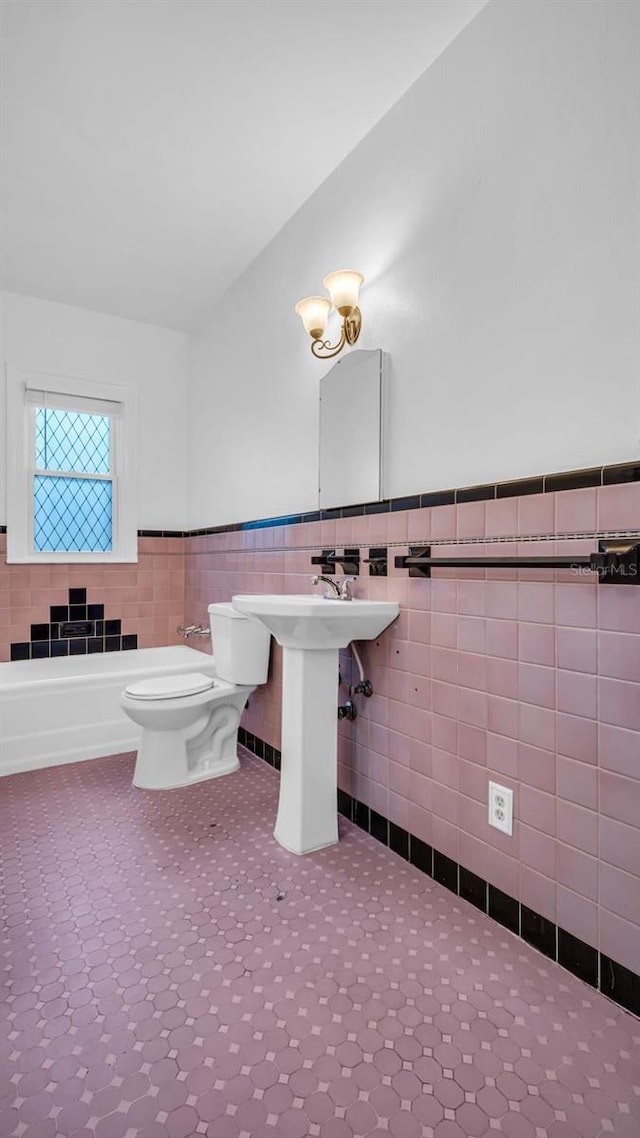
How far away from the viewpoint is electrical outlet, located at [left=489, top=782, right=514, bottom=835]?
1455mm

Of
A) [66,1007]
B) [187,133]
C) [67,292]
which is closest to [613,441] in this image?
[66,1007]

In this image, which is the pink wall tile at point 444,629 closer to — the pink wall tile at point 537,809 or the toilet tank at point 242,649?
the pink wall tile at point 537,809

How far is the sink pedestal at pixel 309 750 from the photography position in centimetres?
184

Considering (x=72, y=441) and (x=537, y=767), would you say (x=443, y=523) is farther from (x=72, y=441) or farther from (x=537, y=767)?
(x=72, y=441)

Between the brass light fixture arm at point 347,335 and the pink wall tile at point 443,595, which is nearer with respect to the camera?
the pink wall tile at point 443,595

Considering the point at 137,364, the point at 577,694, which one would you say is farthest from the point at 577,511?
the point at 137,364

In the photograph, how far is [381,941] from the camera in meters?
1.43

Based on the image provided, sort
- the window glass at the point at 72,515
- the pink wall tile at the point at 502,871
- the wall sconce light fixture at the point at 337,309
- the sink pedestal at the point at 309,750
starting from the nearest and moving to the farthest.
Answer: the pink wall tile at the point at 502,871 < the sink pedestal at the point at 309,750 < the wall sconce light fixture at the point at 337,309 < the window glass at the point at 72,515

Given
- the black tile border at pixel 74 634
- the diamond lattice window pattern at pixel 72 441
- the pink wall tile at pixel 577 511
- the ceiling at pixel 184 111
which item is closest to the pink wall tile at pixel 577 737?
the pink wall tile at pixel 577 511

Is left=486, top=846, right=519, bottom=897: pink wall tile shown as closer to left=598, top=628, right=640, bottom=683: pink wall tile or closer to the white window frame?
left=598, top=628, right=640, bottom=683: pink wall tile

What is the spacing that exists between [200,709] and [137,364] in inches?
95.5

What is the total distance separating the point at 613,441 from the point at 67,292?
10.6ft

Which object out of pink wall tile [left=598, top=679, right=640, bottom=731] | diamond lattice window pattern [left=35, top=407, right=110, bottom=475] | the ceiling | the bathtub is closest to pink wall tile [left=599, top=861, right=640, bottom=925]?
pink wall tile [left=598, top=679, right=640, bottom=731]

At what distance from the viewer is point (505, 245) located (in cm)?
149
